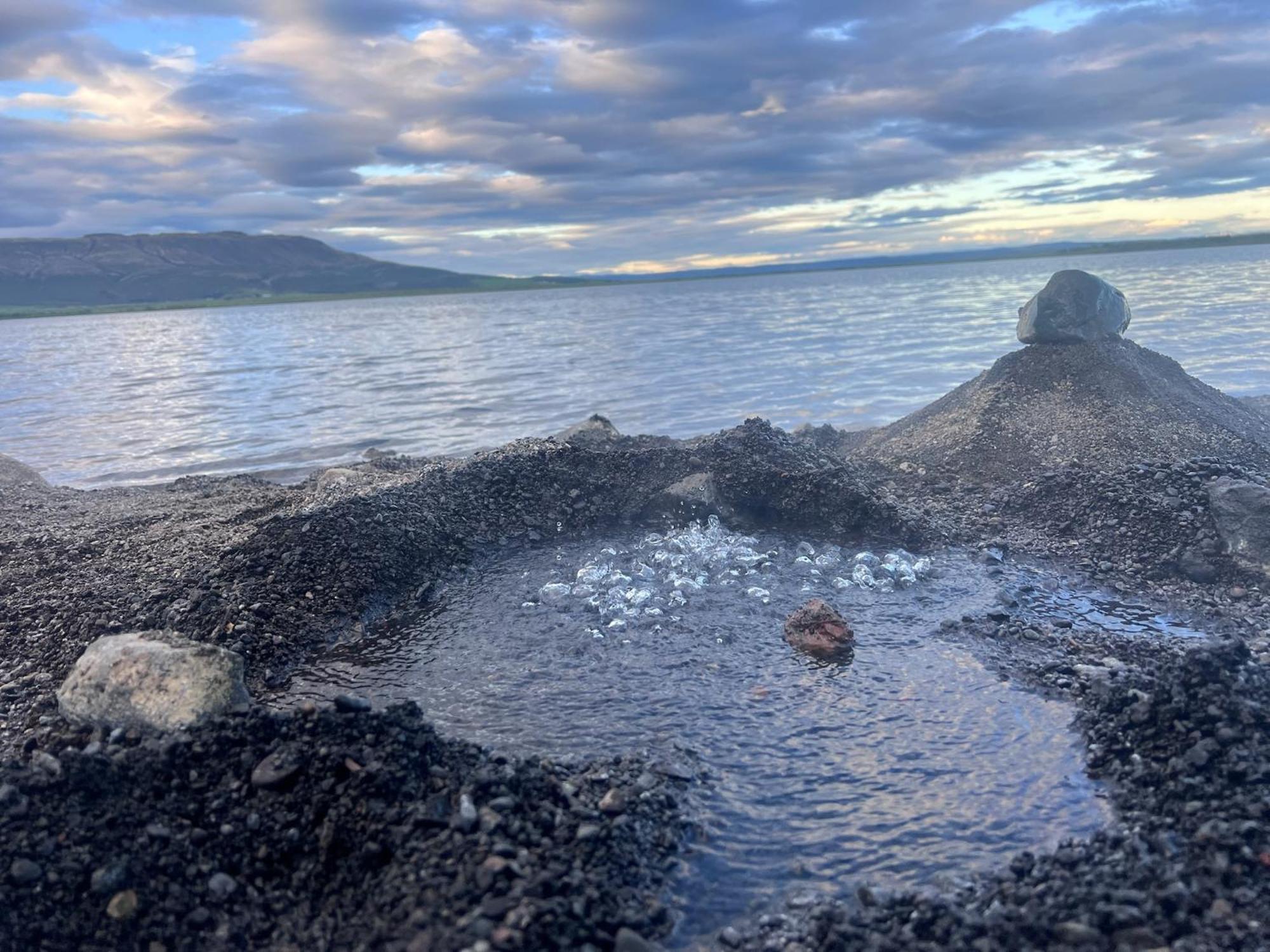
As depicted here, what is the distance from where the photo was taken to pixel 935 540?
779cm

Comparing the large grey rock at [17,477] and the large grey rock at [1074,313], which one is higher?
the large grey rock at [1074,313]

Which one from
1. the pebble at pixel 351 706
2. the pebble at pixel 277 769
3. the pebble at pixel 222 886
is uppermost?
the pebble at pixel 351 706

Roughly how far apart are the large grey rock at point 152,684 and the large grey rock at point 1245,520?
6849mm

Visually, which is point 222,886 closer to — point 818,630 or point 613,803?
point 613,803

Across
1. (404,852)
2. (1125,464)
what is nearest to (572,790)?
(404,852)

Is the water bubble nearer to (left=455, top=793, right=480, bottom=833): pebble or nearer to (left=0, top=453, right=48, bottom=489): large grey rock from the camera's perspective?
(left=455, top=793, right=480, bottom=833): pebble

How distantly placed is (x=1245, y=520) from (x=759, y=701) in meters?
4.21

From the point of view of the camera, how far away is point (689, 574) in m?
7.32

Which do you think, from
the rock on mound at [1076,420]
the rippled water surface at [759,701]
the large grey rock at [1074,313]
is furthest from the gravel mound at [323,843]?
the large grey rock at [1074,313]

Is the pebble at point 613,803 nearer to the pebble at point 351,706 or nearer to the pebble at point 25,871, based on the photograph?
the pebble at point 351,706

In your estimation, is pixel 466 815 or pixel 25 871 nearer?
pixel 25 871

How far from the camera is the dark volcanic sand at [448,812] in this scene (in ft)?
10.7

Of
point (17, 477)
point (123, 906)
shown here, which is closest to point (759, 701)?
point (123, 906)

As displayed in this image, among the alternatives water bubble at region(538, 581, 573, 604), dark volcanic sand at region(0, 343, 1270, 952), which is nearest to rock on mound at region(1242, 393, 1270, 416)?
dark volcanic sand at region(0, 343, 1270, 952)
